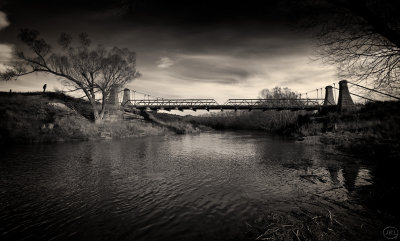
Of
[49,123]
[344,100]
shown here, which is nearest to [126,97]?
[49,123]

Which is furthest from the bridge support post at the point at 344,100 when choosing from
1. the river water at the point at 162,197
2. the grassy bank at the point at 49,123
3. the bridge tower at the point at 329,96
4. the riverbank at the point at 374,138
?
the grassy bank at the point at 49,123

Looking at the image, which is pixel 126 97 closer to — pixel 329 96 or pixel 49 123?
pixel 49 123

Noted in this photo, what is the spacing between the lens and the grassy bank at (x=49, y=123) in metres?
22.3

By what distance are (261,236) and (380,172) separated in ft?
28.5

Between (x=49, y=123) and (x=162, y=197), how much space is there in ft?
81.4

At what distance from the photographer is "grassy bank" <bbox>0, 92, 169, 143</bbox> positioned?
2233 centimetres

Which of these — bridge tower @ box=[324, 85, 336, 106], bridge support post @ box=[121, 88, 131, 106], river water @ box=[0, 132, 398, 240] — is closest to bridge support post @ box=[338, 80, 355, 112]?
bridge tower @ box=[324, 85, 336, 106]

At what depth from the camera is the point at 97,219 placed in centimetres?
554

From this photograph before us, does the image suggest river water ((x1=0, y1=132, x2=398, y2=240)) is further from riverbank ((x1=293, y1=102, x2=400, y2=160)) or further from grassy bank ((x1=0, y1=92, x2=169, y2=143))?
grassy bank ((x1=0, y1=92, x2=169, y2=143))

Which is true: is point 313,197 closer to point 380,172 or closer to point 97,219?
point 380,172

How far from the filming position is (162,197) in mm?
7215

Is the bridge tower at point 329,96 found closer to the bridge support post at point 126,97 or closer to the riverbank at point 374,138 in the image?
the riverbank at point 374,138

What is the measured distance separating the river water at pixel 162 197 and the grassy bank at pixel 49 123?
1232 centimetres

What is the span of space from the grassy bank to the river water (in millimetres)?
12324
